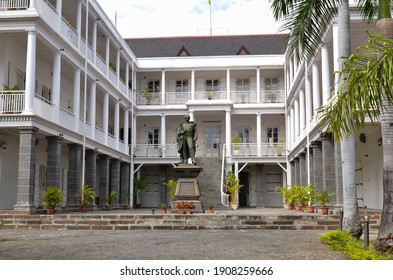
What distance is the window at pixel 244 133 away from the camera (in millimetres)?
32263

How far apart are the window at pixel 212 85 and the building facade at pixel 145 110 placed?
0.22 feet

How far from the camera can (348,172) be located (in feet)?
33.4

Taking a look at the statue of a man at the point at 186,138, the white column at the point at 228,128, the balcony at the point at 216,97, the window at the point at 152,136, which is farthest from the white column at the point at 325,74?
the window at the point at 152,136

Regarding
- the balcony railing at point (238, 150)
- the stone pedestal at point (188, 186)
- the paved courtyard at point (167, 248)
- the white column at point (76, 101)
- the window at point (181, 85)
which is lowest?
the paved courtyard at point (167, 248)

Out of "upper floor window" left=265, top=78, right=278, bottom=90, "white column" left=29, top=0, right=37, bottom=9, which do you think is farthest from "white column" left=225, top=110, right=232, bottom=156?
"white column" left=29, top=0, right=37, bottom=9

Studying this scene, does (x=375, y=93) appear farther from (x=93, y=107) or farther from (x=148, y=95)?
(x=148, y=95)

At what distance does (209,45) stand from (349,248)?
2808 centimetres

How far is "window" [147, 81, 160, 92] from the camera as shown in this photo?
3284 centimetres

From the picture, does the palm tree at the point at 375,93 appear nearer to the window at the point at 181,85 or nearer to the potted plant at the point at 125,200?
the potted plant at the point at 125,200

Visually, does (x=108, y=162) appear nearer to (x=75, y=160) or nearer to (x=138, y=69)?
(x=75, y=160)

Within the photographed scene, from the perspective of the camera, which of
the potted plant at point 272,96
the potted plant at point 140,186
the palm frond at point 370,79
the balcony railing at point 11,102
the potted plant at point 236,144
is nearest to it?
the palm frond at point 370,79

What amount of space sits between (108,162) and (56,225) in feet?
34.9

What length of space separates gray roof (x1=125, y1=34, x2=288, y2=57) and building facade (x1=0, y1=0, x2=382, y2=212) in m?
0.08
